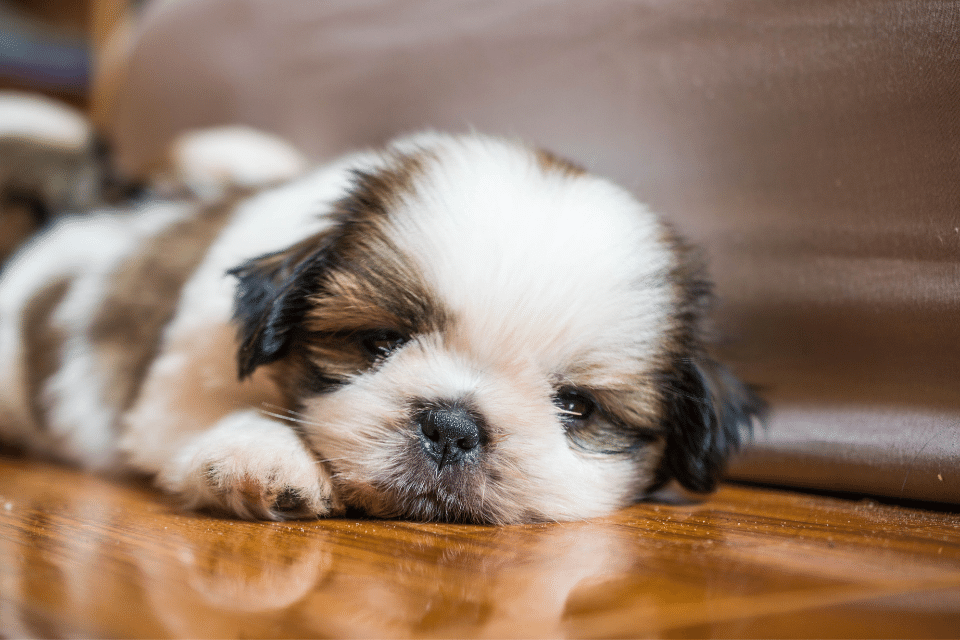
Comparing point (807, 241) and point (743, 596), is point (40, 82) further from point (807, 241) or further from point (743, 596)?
point (743, 596)

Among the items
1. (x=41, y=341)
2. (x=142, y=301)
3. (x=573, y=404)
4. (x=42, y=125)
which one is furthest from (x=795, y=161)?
(x=42, y=125)

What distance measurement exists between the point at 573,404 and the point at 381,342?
0.38 metres

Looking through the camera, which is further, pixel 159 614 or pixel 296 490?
pixel 296 490

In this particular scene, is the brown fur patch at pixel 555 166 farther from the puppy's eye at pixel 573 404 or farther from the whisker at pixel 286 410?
the whisker at pixel 286 410

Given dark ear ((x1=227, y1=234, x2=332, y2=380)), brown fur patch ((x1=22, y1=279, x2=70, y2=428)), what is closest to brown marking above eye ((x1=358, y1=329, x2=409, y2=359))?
dark ear ((x1=227, y1=234, x2=332, y2=380))

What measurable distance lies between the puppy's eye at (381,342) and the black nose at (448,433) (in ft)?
0.52

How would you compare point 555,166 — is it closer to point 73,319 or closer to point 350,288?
point 350,288

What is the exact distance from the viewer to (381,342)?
1518 millimetres

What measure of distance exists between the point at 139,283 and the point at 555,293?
1201 millimetres

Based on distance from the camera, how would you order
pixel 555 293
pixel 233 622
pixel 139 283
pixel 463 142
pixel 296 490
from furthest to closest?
pixel 139 283 → pixel 463 142 → pixel 555 293 → pixel 296 490 → pixel 233 622

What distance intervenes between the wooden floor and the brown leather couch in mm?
370

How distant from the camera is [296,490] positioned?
134 centimetres

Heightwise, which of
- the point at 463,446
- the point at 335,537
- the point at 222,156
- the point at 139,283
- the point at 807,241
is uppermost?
the point at 222,156

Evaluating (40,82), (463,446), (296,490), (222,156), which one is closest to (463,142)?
(463,446)
